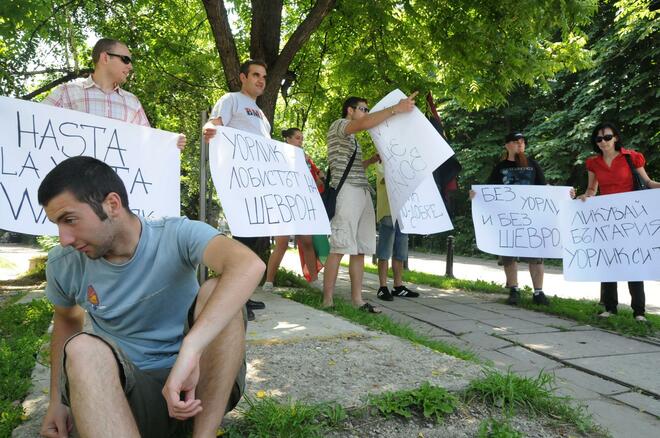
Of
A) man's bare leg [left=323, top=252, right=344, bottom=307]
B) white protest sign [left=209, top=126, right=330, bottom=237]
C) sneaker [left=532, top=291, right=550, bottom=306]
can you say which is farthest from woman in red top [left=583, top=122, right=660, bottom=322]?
white protest sign [left=209, top=126, right=330, bottom=237]

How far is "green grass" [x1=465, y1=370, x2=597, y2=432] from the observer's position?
2650 mm

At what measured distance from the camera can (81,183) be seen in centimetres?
177

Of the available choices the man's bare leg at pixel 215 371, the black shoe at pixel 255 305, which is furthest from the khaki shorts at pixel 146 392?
the black shoe at pixel 255 305

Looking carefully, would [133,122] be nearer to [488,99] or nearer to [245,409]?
[245,409]

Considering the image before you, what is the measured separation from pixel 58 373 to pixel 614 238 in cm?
477

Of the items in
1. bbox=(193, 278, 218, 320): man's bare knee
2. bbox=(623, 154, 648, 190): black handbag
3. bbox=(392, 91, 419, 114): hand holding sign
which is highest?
bbox=(392, 91, 419, 114): hand holding sign

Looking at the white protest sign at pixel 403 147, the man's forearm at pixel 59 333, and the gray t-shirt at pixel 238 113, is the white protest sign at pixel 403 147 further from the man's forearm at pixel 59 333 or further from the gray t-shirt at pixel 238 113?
the man's forearm at pixel 59 333

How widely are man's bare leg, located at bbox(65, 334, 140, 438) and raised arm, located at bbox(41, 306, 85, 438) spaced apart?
351 mm

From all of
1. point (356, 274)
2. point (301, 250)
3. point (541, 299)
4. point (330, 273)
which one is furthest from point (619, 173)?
point (301, 250)

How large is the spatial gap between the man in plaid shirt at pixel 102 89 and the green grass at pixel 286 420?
216cm

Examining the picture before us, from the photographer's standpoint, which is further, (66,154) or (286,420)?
(66,154)

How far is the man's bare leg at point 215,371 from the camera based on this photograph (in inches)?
74.7

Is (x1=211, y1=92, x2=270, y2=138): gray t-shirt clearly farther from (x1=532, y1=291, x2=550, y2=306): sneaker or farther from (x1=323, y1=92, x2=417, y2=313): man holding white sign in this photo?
(x1=532, y1=291, x2=550, y2=306): sneaker

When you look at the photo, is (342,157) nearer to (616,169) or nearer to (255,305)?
(255,305)
